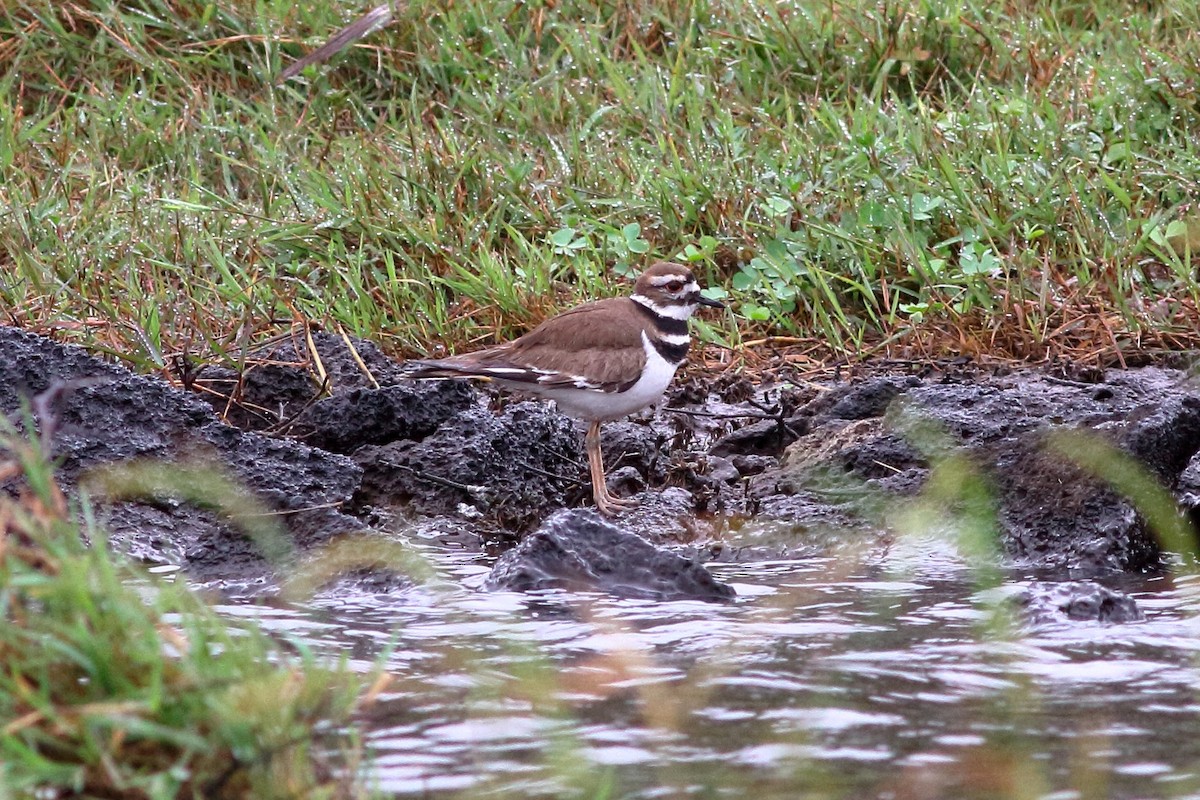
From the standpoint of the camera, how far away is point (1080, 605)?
4863mm

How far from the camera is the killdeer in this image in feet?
21.8

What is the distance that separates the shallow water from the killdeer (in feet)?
3.75

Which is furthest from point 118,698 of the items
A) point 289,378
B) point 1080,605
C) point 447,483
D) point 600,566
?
point 289,378

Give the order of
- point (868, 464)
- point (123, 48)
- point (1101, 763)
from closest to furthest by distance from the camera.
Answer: point (1101, 763) < point (868, 464) < point (123, 48)

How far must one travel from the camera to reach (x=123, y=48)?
32.7 feet

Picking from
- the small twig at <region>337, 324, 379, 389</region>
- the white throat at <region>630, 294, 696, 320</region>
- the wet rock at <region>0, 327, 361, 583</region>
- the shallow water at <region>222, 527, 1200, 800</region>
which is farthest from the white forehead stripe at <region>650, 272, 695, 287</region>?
the shallow water at <region>222, 527, 1200, 800</region>

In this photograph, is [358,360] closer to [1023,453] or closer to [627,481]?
[627,481]

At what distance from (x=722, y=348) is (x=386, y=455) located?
6.03 feet


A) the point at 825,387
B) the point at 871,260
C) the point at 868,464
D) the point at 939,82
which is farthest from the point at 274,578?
the point at 939,82

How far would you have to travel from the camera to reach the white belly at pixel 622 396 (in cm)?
668

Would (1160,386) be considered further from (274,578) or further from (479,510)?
(274,578)

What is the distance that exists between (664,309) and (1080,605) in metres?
2.68

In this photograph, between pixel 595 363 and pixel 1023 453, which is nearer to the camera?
pixel 1023 453

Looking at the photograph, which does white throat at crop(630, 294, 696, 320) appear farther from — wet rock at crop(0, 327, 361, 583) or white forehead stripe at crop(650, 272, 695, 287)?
wet rock at crop(0, 327, 361, 583)
